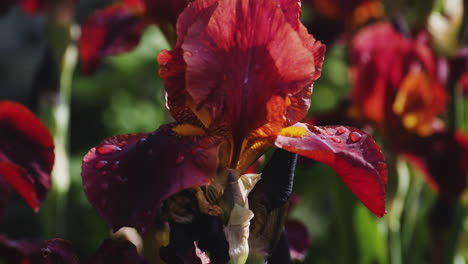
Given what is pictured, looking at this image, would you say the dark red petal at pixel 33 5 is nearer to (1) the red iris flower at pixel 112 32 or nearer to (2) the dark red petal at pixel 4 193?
(1) the red iris flower at pixel 112 32

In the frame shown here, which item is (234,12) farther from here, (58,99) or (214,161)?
(58,99)

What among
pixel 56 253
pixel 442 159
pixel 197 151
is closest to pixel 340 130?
pixel 197 151

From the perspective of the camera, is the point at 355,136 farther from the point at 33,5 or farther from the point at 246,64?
the point at 33,5

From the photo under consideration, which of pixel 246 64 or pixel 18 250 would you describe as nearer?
pixel 246 64

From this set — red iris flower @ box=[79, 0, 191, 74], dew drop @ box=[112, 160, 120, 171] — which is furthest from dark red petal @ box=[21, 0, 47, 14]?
dew drop @ box=[112, 160, 120, 171]

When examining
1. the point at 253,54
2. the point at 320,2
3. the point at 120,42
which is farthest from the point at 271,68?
the point at 320,2

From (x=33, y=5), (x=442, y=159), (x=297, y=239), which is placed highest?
(x=33, y=5)

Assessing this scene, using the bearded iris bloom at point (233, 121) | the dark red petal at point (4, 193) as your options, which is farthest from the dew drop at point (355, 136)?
the dark red petal at point (4, 193)
